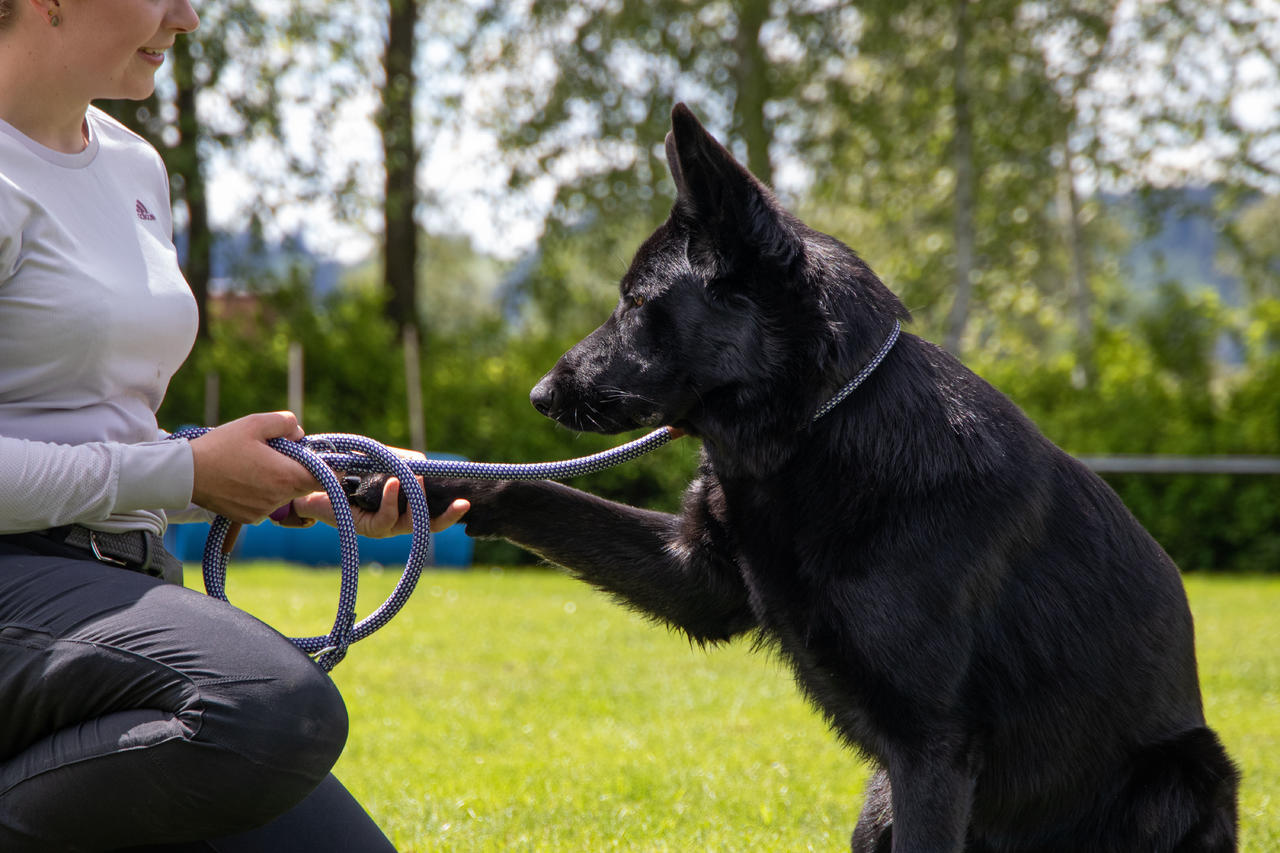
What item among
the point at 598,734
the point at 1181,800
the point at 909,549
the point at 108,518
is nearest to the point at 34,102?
the point at 108,518

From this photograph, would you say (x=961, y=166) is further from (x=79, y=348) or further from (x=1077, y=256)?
(x=79, y=348)

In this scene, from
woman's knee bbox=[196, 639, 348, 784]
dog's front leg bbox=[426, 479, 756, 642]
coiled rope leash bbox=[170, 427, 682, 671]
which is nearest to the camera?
woman's knee bbox=[196, 639, 348, 784]

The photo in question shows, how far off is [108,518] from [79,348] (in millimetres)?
278

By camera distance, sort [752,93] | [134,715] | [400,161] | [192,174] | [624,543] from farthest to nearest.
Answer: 1. [752,93]
2. [400,161]
3. [192,174]
4. [624,543]
5. [134,715]

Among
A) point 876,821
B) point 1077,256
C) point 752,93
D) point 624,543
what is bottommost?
point 876,821

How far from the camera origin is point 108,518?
182cm

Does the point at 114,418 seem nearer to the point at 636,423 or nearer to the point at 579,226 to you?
the point at 636,423

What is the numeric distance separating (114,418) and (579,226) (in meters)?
14.5

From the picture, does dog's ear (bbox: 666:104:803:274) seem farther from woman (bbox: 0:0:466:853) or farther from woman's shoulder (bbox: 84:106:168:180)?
woman's shoulder (bbox: 84:106:168:180)

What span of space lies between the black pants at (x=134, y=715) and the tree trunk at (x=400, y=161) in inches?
521

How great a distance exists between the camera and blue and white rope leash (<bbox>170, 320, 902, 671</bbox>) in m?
1.90

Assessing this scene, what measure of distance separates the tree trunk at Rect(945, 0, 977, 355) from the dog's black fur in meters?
11.9

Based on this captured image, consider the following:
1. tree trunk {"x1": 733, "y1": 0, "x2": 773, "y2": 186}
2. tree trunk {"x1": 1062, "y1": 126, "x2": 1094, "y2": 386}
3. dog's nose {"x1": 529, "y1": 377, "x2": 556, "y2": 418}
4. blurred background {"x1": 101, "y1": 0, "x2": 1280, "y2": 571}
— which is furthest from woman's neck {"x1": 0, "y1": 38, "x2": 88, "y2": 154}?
tree trunk {"x1": 1062, "y1": 126, "x2": 1094, "y2": 386}

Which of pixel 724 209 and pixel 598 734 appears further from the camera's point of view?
pixel 598 734
